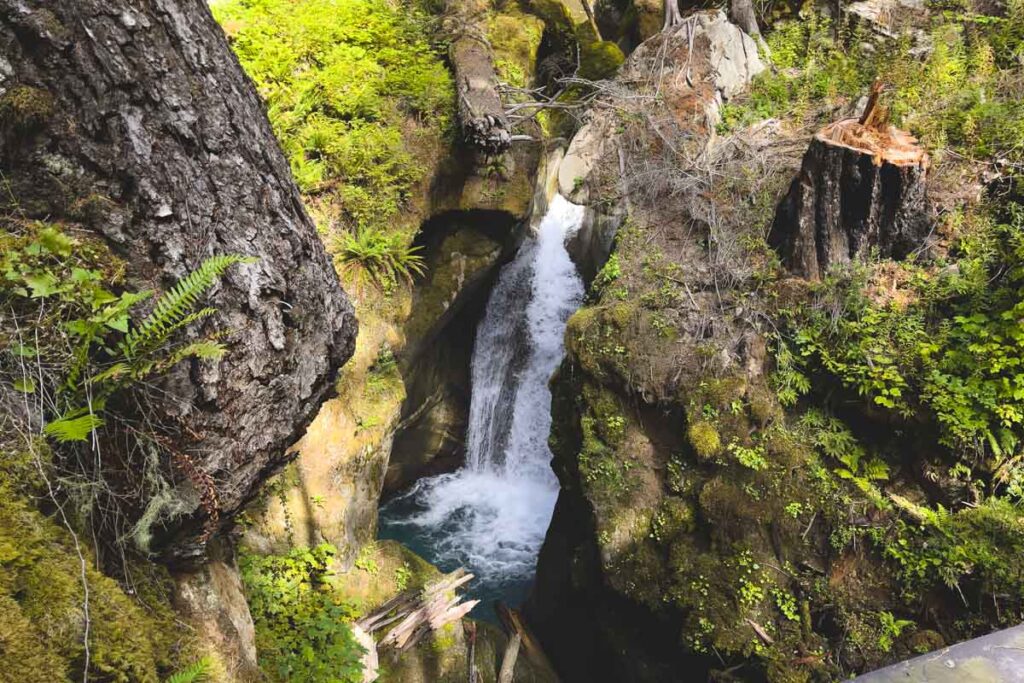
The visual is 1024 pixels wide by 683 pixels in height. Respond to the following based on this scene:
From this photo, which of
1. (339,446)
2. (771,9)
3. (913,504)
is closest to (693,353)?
(913,504)

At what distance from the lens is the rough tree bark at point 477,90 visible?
6.42 m

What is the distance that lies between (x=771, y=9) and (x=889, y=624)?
1004 cm

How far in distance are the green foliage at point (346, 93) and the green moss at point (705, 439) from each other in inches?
170

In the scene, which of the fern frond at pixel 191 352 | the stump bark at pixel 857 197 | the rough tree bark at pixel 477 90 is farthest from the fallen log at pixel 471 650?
the rough tree bark at pixel 477 90

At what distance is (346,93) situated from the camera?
6.79 metres

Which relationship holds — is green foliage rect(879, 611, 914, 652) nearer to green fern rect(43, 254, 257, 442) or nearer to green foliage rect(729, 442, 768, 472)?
green foliage rect(729, 442, 768, 472)

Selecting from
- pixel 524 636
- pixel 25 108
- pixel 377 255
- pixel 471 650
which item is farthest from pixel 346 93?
pixel 524 636

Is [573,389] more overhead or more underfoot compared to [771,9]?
more underfoot

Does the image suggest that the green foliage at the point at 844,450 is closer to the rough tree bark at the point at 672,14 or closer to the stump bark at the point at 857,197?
the stump bark at the point at 857,197

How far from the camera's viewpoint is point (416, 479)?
1022 centimetres

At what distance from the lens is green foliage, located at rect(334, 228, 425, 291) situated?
20.1 feet

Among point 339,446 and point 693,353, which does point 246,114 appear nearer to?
point 339,446

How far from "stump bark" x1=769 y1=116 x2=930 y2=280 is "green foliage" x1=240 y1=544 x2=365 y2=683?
5.96m

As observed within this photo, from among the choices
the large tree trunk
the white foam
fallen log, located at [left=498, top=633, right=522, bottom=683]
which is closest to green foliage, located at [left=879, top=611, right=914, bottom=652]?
fallen log, located at [left=498, top=633, right=522, bottom=683]
